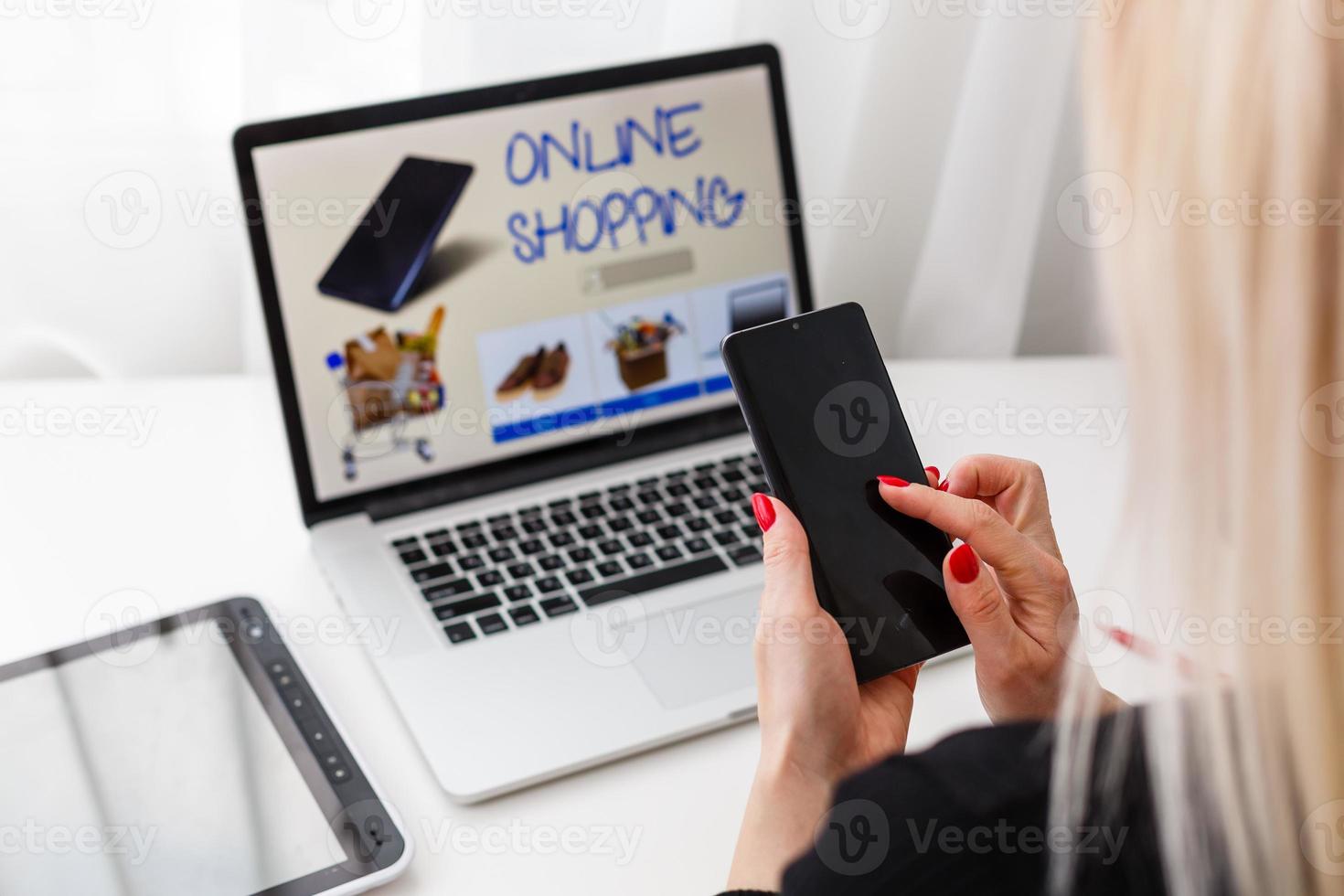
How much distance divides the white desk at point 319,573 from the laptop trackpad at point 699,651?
0.08 feet

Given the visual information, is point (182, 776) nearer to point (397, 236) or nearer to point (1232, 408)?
point (397, 236)

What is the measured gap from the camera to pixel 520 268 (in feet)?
2.50

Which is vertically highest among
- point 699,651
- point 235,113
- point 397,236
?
point 235,113

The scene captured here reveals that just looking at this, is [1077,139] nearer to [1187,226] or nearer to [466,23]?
[466,23]

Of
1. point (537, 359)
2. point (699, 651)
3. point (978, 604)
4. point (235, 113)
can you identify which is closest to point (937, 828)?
point (978, 604)

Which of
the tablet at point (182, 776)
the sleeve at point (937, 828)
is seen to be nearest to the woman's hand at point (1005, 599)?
the sleeve at point (937, 828)

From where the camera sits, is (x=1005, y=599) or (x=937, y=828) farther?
(x=1005, y=599)

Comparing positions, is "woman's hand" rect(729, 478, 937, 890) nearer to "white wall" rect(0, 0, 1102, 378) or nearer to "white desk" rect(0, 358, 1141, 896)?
"white desk" rect(0, 358, 1141, 896)

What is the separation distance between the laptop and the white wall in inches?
6.9

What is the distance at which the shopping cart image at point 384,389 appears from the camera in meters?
0.73

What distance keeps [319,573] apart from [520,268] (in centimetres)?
23

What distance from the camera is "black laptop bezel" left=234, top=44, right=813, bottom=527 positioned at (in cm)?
70

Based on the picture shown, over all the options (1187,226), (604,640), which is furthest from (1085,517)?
(1187,226)

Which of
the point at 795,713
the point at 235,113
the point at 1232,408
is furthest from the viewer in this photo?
the point at 235,113
